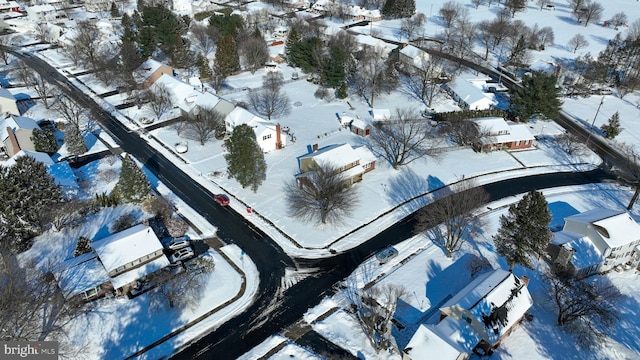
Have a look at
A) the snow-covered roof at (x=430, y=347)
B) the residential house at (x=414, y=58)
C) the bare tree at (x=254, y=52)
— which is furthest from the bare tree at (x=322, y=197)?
the residential house at (x=414, y=58)

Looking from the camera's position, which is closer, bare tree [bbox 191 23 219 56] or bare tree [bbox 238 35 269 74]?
bare tree [bbox 238 35 269 74]

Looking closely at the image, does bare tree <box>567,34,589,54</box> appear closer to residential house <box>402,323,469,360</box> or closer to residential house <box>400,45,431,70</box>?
residential house <box>400,45,431,70</box>

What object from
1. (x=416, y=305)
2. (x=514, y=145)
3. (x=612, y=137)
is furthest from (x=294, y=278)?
(x=612, y=137)

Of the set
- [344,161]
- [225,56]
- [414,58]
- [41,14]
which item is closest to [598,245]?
[344,161]

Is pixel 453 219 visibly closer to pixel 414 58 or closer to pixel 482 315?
pixel 482 315

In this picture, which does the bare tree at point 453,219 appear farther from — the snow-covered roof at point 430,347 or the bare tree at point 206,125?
the bare tree at point 206,125

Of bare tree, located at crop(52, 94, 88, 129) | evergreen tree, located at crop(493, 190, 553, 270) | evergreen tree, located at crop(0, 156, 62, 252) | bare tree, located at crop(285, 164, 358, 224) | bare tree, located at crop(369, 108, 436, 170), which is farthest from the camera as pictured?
bare tree, located at crop(52, 94, 88, 129)

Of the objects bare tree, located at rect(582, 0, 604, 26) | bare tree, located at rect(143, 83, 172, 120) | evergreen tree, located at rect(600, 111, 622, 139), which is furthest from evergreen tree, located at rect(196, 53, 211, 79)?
bare tree, located at rect(582, 0, 604, 26)
